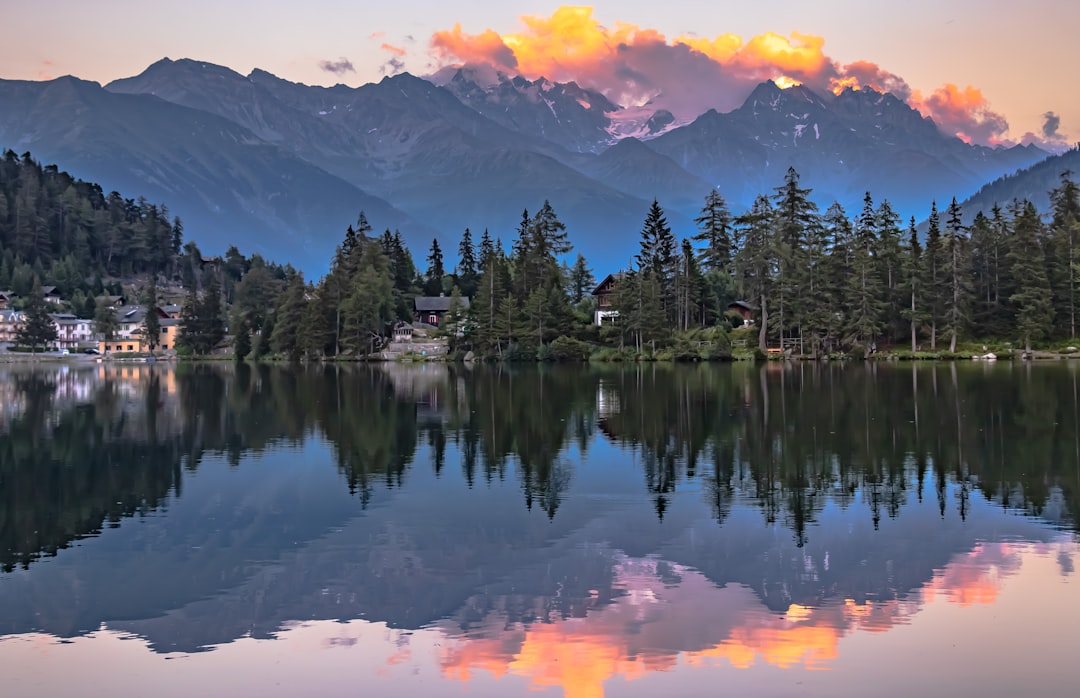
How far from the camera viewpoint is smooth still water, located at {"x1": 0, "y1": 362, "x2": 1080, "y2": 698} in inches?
452

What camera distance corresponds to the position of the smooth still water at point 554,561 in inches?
452

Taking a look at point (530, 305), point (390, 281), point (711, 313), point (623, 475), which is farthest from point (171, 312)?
point (623, 475)

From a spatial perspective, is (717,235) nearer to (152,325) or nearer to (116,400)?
(116,400)

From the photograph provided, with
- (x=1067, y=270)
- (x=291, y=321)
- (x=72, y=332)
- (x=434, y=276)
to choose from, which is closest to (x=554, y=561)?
(x=1067, y=270)

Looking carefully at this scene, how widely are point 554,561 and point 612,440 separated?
16530 mm

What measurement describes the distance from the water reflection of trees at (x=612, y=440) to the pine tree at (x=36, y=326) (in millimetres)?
118144

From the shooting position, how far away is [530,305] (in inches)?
4365

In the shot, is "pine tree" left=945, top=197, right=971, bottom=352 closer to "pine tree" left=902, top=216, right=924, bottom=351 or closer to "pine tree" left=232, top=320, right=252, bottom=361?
"pine tree" left=902, top=216, right=924, bottom=351

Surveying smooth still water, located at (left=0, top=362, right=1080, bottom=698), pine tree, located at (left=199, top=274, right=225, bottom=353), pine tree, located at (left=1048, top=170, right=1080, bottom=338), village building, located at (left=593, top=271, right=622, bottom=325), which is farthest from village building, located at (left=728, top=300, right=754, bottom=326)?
pine tree, located at (left=199, top=274, right=225, bottom=353)

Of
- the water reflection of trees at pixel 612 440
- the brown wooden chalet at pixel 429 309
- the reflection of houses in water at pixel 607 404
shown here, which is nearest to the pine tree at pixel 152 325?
the brown wooden chalet at pixel 429 309

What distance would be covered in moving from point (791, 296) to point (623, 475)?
75.3 meters

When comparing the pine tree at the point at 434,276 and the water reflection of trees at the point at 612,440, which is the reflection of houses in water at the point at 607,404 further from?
the pine tree at the point at 434,276

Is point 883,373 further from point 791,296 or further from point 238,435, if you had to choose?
point 238,435

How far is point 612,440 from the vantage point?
1284 inches
